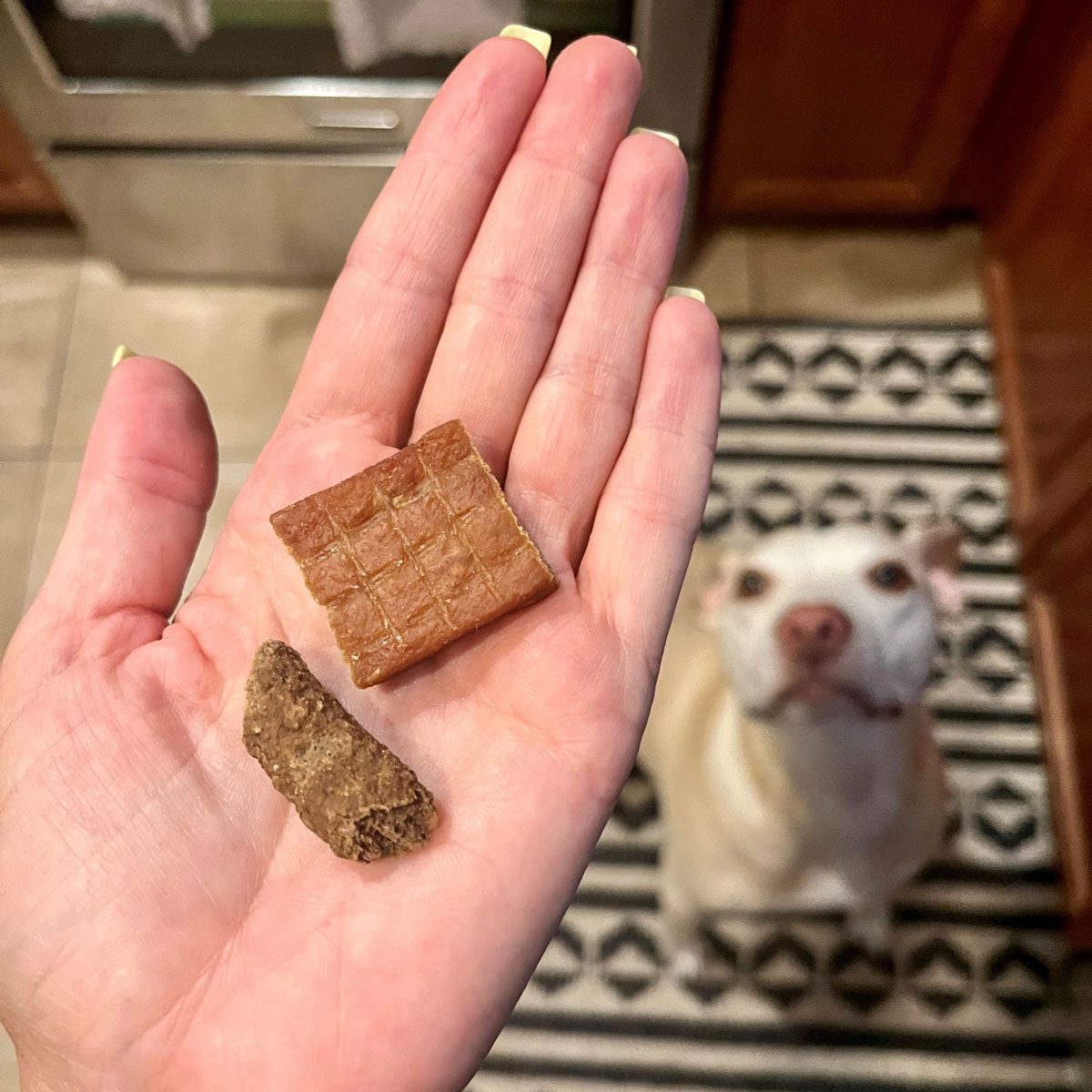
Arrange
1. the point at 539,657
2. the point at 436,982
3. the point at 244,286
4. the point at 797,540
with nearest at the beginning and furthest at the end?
the point at 436,982
the point at 539,657
the point at 797,540
the point at 244,286

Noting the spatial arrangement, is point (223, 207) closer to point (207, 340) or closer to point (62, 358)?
point (207, 340)

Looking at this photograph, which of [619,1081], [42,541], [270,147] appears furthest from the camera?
[42,541]

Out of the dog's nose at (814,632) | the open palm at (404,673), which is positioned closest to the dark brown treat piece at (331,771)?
the open palm at (404,673)

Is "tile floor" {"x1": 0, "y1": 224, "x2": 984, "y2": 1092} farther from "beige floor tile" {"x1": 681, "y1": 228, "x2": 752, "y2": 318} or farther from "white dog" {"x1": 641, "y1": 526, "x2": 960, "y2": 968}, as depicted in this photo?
"white dog" {"x1": 641, "y1": 526, "x2": 960, "y2": 968}

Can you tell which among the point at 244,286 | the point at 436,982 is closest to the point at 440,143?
the point at 436,982

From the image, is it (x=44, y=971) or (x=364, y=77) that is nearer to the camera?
(x=44, y=971)

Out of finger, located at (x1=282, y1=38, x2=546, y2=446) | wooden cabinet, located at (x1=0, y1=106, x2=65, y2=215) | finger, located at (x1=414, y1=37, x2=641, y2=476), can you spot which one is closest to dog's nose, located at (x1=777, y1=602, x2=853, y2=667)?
finger, located at (x1=414, y1=37, x2=641, y2=476)

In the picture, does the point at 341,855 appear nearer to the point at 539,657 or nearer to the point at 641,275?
the point at 539,657
